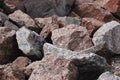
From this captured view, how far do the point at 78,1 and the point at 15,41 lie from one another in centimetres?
396

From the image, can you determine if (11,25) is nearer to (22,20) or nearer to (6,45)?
(22,20)

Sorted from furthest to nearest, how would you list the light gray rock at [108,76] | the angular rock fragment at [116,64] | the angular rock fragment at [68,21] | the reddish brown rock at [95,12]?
the reddish brown rock at [95,12] → the angular rock fragment at [68,21] → the angular rock fragment at [116,64] → the light gray rock at [108,76]

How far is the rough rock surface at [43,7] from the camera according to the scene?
415 inches

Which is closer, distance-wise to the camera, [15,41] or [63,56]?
[63,56]

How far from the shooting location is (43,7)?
35.3 feet

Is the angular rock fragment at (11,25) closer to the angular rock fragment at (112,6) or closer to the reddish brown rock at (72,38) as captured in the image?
the reddish brown rock at (72,38)

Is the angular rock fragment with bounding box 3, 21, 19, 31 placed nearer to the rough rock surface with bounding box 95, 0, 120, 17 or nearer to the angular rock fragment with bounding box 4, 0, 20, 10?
the angular rock fragment with bounding box 4, 0, 20, 10

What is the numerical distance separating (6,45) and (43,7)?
2816 millimetres

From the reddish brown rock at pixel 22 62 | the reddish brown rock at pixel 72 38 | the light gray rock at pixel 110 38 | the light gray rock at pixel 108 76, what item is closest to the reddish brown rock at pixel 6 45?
the reddish brown rock at pixel 22 62

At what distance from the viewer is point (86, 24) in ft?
31.0

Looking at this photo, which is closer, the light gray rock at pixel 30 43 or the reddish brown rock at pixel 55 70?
the reddish brown rock at pixel 55 70

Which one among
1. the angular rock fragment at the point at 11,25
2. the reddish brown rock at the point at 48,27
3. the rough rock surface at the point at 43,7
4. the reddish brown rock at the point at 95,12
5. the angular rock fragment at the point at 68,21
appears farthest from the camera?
the reddish brown rock at the point at 95,12

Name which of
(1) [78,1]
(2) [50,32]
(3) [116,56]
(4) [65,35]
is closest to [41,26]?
(2) [50,32]

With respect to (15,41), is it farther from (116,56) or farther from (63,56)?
(116,56)
